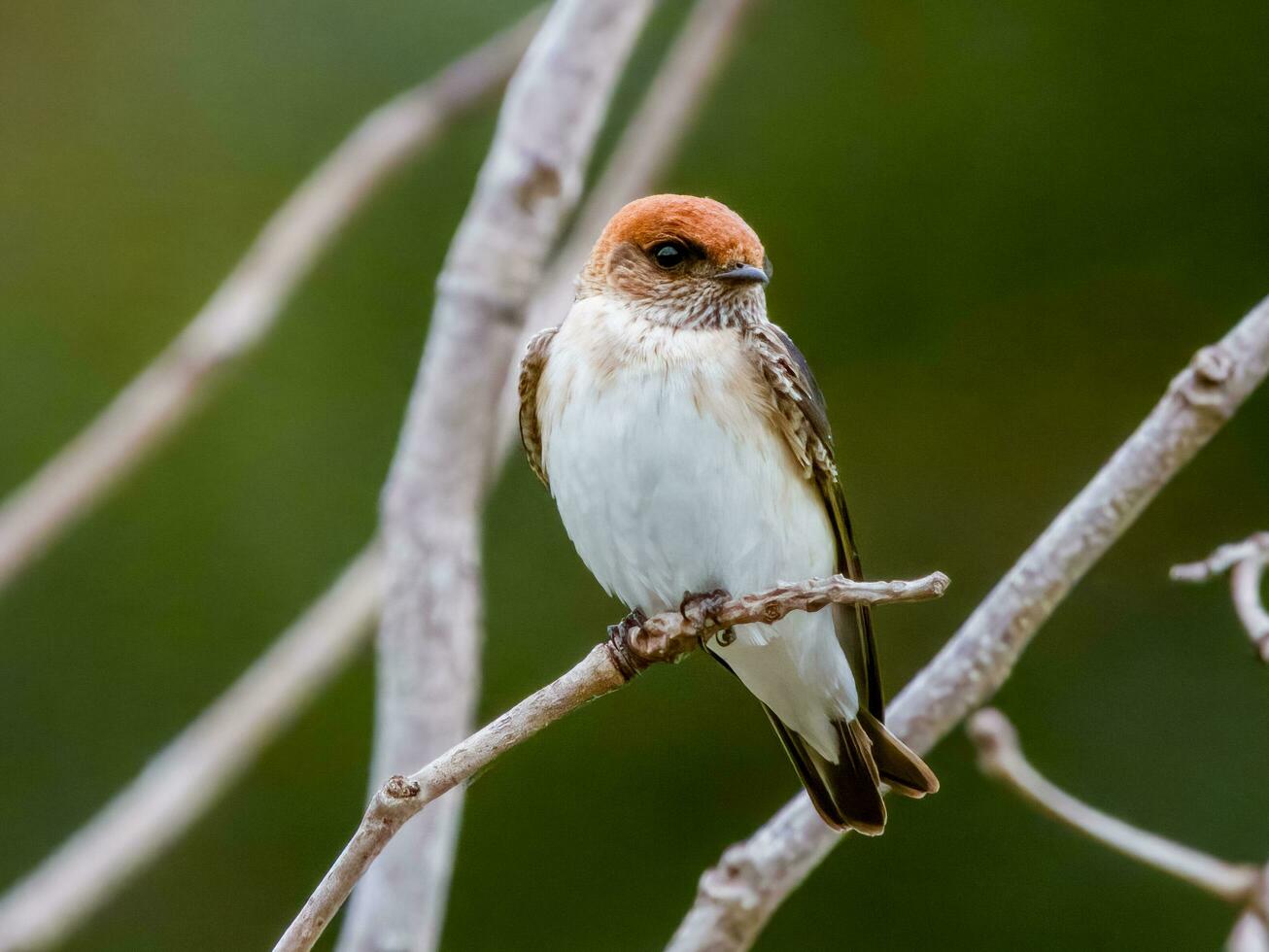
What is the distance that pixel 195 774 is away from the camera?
8.82 ft

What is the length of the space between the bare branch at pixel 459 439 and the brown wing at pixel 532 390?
0.06 metres

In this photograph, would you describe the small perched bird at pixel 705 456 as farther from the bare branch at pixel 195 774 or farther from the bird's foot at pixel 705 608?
the bare branch at pixel 195 774

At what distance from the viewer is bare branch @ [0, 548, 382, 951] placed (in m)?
2.56

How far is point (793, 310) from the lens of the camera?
399 cm

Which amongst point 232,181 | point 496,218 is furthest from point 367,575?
point 232,181

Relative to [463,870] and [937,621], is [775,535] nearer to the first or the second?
[937,621]

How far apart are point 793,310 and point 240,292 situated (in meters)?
1.61

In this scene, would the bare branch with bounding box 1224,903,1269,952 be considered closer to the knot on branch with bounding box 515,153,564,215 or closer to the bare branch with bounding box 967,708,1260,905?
the bare branch with bounding box 967,708,1260,905

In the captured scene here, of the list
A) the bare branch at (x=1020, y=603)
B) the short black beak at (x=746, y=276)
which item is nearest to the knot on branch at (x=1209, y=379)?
the bare branch at (x=1020, y=603)

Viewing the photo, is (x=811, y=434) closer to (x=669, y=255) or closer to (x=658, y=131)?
(x=669, y=255)

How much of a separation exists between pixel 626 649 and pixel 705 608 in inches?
5.8

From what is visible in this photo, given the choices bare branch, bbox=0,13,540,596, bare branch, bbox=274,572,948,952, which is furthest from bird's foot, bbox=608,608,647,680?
bare branch, bbox=0,13,540,596

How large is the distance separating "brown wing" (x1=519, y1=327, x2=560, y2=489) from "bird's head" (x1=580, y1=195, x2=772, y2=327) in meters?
0.12

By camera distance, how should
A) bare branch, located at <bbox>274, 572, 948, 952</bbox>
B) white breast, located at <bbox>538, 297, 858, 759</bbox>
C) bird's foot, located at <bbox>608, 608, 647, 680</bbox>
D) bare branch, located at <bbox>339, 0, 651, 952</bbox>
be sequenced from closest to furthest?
1. bare branch, located at <bbox>274, 572, 948, 952</bbox>
2. bird's foot, located at <bbox>608, 608, 647, 680</bbox>
3. white breast, located at <bbox>538, 297, 858, 759</bbox>
4. bare branch, located at <bbox>339, 0, 651, 952</bbox>
